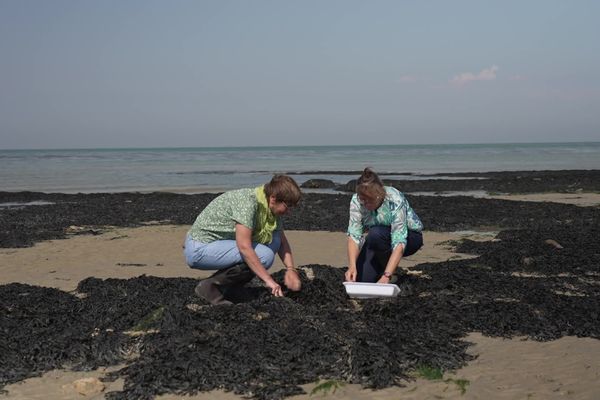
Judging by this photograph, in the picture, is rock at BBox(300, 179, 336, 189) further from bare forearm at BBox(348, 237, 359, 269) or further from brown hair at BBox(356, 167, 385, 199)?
brown hair at BBox(356, 167, 385, 199)

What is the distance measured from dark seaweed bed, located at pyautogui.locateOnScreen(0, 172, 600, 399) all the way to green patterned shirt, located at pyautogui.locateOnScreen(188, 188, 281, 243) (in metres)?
0.61

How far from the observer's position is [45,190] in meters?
26.6

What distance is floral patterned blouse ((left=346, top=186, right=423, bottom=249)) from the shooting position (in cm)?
610

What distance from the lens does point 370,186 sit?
581cm

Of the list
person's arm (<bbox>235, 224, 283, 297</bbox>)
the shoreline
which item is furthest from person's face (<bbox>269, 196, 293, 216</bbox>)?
the shoreline

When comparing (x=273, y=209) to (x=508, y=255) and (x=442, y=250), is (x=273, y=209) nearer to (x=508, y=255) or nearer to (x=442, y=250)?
(x=508, y=255)

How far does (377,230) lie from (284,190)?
1337mm

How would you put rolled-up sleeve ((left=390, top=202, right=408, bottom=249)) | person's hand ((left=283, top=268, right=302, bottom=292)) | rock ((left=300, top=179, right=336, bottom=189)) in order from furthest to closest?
rock ((left=300, top=179, right=336, bottom=189)) → rolled-up sleeve ((left=390, top=202, right=408, bottom=249)) → person's hand ((left=283, top=268, right=302, bottom=292))

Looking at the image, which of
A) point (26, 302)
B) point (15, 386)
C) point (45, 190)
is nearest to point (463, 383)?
point (15, 386)

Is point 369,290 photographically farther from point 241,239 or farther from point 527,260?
point 527,260

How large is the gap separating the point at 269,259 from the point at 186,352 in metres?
1.46

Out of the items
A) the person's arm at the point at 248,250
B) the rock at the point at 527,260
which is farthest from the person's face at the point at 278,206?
the rock at the point at 527,260

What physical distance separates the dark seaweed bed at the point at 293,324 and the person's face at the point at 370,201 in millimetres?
807

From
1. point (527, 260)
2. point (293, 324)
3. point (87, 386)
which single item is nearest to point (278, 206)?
point (293, 324)
